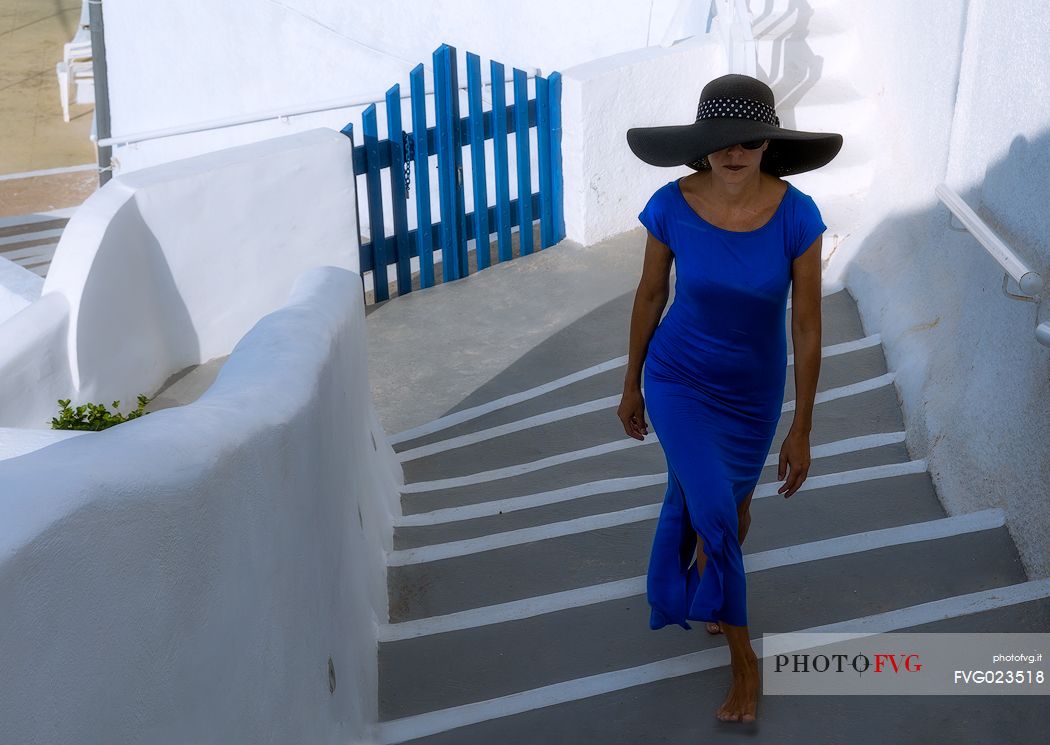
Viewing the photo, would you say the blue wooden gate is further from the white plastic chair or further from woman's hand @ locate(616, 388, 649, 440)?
the white plastic chair

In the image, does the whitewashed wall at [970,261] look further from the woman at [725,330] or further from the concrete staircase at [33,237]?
the concrete staircase at [33,237]

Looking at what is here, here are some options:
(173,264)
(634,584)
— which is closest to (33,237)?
(173,264)

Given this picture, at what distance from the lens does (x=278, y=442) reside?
112 inches

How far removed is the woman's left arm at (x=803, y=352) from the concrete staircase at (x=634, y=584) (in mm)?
634

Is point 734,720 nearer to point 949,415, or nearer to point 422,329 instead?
point 949,415

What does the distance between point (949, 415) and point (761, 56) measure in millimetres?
3881

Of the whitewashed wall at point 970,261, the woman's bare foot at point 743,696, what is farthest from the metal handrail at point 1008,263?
the woman's bare foot at point 743,696

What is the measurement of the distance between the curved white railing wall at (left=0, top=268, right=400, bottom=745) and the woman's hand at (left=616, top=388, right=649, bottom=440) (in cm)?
89

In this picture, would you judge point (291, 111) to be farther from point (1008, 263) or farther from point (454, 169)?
point (1008, 263)

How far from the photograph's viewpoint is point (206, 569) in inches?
91.3

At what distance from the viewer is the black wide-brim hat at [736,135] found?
3279 mm

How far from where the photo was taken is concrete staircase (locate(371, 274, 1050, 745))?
3.50m

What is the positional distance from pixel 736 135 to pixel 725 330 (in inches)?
21.5

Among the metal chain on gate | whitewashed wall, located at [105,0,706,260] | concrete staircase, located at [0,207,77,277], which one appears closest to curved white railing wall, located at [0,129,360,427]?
the metal chain on gate
